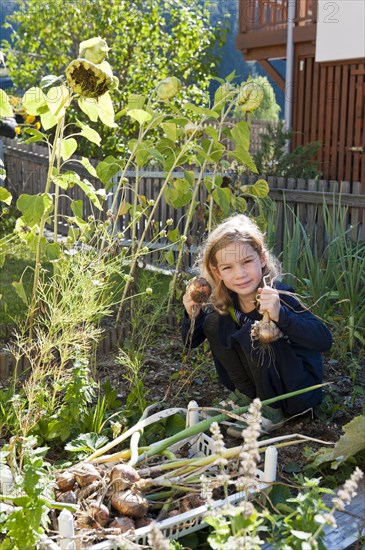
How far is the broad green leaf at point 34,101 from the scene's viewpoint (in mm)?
3053

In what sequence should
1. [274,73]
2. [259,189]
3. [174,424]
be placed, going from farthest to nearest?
[274,73], [259,189], [174,424]

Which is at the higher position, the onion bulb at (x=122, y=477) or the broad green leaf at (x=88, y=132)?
the broad green leaf at (x=88, y=132)

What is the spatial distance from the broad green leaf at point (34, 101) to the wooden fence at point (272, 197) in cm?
154

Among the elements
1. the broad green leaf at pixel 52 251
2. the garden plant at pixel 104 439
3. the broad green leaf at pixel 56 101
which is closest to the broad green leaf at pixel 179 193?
the garden plant at pixel 104 439

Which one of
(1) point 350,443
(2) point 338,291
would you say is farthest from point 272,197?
(1) point 350,443

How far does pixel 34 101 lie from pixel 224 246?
104 centimetres

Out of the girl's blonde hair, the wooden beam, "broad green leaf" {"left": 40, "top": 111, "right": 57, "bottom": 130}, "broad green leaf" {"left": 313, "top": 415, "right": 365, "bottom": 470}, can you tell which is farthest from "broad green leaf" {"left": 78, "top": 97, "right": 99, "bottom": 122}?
the wooden beam

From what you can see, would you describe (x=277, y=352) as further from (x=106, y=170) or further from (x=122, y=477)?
(x=106, y=170)

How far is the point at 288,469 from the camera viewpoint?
2.54 meters

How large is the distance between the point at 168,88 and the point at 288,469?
2074 millimetres

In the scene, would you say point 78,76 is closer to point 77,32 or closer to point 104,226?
point 104,226

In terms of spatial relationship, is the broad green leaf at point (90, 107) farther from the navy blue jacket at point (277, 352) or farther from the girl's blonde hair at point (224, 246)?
the navy blue jacket at point (277, 352)

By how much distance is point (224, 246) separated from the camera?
9.50ft

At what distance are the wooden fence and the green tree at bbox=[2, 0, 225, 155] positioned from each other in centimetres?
96
